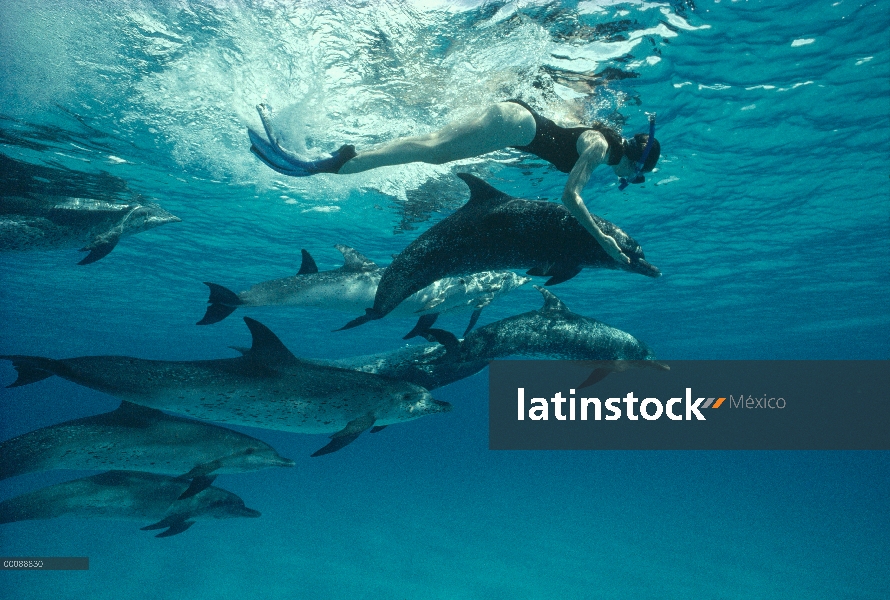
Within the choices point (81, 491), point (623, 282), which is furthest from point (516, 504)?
point (81, 491)

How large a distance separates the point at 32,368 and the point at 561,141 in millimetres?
6816

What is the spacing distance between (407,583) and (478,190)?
2035cm

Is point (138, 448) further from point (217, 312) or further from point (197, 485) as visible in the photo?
point (217, 312)

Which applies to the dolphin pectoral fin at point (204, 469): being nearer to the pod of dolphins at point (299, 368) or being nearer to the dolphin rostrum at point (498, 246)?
the pod of dolphins at point (299, 368)

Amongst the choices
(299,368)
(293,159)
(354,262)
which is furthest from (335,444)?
(354,262)

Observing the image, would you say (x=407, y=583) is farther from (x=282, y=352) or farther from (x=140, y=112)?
(x=140, y=112)

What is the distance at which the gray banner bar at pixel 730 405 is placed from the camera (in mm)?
63125

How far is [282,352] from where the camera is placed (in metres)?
6.20

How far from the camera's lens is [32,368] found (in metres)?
4.88

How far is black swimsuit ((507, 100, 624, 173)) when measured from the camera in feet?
19.1

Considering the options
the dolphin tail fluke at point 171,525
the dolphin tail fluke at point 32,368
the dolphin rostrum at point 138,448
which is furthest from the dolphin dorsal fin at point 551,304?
the dolphin tail fluke at point 171,525

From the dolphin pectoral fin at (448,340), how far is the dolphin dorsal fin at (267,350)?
2289mm

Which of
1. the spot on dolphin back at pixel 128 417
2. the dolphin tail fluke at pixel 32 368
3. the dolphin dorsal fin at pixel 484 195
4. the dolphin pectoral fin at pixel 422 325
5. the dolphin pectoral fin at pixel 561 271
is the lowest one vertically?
the spot on dolphin back at pixel 128 417

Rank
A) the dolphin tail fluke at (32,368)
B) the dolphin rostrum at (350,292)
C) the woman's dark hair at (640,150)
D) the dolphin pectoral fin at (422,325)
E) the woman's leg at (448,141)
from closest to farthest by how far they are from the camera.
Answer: the dolphin tail fluke at (32,368) → the woman's leg at (448,141) → the woman's dark hair at (640,150) → the dolphin rostrum at (350,292) → the dolphin pectoral fin at (422,325)
